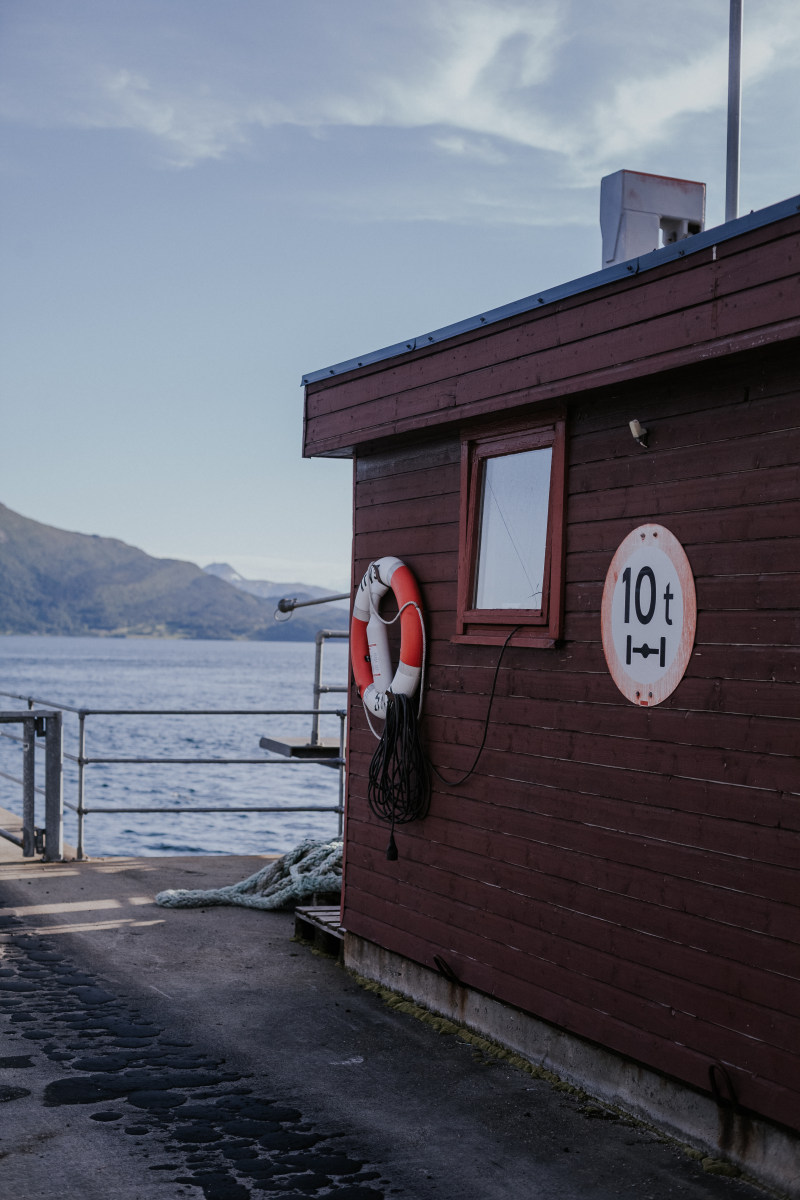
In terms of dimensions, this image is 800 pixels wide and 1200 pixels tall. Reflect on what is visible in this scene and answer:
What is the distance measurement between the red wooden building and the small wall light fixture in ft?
0.08

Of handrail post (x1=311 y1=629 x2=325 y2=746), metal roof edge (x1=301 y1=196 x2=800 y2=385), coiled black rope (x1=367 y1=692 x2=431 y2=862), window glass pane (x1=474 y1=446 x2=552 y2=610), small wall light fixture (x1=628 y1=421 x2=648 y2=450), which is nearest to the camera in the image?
metal roof edge (x1=301 y1=196 x2=800 y2=385)

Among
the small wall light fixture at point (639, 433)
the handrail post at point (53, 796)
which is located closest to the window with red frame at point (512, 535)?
the small wall light fixture at point (639, 433)

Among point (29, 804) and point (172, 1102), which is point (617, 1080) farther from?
point (29, 804)

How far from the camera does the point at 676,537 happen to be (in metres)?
3.87

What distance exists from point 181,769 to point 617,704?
3323cm

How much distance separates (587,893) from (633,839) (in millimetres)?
319

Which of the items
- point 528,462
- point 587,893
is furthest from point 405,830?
point 528,462

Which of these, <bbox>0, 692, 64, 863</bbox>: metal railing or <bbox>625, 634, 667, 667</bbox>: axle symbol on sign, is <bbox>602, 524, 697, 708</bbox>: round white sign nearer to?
<bbox>625, 634, 667, 667</bbox>: axle symbol on sign

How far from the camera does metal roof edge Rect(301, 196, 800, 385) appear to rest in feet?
11.1

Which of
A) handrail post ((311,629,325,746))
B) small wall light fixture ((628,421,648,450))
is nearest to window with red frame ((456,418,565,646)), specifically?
small wall light fixture ((628,421,648,450))

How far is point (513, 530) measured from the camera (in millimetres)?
4719

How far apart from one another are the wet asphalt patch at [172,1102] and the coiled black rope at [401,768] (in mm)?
1281

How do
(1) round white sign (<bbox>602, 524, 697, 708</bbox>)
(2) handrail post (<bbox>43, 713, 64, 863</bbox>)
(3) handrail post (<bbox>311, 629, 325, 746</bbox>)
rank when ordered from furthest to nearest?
(2) handrail post (<bbox>43, 713, 64, 863</bbox>) < (3) handrail post (<bbox>311, 629, 325, 746</bbox>) < (1) round white sign (<bbox>602, 524, 697, 708</bbox>)

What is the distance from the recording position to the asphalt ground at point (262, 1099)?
11.4ft
